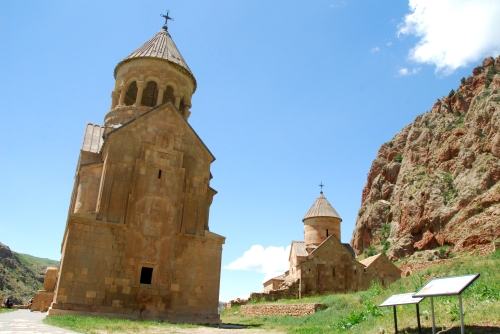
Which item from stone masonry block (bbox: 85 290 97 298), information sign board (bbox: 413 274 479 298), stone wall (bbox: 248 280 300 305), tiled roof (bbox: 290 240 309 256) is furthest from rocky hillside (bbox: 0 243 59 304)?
information sign board (bbox: 413 274 479 298)

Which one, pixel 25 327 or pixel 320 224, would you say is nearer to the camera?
pixel 25 327

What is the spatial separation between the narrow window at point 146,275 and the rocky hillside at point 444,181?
25.3 m

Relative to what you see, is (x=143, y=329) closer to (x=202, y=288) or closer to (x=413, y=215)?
(x=202, y=288)

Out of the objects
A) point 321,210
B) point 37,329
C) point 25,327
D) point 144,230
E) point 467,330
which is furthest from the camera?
point 321,210

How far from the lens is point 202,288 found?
33.5 ft

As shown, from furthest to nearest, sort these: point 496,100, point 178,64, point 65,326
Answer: point 496,100, point 178,64, point 65,326

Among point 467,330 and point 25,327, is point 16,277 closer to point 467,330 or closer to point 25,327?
point 25,327

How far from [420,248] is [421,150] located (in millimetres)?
12172

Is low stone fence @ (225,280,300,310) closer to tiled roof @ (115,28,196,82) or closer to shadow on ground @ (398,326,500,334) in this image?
tiled roof @ (115,28,196,82)

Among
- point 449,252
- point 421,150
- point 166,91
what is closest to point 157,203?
point 166,91

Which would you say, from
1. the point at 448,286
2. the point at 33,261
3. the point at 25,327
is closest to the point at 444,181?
the point at 448,286

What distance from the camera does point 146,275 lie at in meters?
9.85

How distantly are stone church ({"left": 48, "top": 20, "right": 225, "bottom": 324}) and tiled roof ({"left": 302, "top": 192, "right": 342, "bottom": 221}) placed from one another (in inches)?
442

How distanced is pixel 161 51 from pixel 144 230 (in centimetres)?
660
